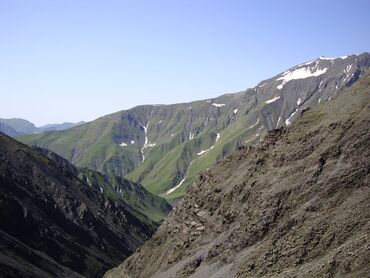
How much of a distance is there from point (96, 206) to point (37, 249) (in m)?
62.5

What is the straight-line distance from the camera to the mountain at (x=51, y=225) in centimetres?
11181

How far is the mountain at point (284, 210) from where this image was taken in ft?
160

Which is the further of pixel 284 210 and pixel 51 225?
pixel 51 225

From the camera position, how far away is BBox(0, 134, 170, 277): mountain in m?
112

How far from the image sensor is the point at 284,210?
5891 centimetres

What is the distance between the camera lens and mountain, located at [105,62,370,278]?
Answer: 48719 millimetres

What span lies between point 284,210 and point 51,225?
339 ft

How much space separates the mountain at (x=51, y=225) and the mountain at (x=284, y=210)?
3576 centimetres

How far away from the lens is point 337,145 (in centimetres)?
6144

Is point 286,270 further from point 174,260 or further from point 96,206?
point 96,206

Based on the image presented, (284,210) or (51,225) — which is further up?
(51,225)

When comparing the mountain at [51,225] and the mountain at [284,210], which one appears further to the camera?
the mountain at [51,225]

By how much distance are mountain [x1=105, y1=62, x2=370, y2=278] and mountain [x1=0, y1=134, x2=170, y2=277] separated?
35.8m

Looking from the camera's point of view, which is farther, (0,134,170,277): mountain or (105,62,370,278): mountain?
(0,134,170,277): mountain
